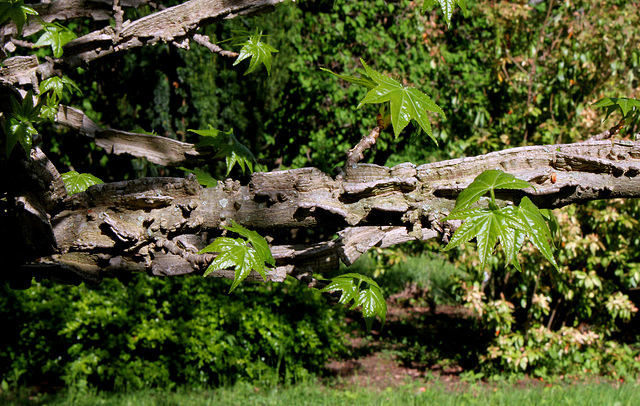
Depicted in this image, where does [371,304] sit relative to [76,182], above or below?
below

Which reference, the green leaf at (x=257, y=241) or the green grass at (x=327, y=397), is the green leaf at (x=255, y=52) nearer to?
the green leaf at (x=257, y=241)

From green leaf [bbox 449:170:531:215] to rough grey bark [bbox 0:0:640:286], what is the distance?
0.27ft

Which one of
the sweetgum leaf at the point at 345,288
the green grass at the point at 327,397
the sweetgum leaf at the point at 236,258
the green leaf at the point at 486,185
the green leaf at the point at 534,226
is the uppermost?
the green leaf at the point at 486,185

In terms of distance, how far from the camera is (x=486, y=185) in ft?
4.18

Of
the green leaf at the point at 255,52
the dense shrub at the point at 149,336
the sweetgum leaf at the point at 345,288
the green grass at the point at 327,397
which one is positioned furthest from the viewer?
the dense shrub at the point at 149,336

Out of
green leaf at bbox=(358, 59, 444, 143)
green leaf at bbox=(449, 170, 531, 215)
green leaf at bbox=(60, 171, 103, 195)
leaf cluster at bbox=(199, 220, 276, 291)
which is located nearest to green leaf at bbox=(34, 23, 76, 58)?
green leaf at bbox=(60, 171, 103, 195)

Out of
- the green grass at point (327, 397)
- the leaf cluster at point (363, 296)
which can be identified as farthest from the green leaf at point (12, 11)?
the green grass at point (327, 397)

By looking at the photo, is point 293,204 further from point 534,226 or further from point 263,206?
point 534,226

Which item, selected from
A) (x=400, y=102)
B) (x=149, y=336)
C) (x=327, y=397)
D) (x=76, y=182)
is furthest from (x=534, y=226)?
(x=149, y=336)

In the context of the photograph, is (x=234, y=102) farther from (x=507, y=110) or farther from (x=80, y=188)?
(x=80, y=188)

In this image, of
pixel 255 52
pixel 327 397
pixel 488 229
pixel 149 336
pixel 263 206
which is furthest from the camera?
pixel 149 336

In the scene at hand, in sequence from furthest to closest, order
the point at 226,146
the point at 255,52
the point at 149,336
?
the point at 149,336
the point at 226,146
the point at 255,52

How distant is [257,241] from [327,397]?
11.2 feet

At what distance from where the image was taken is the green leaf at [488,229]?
1.19 m
